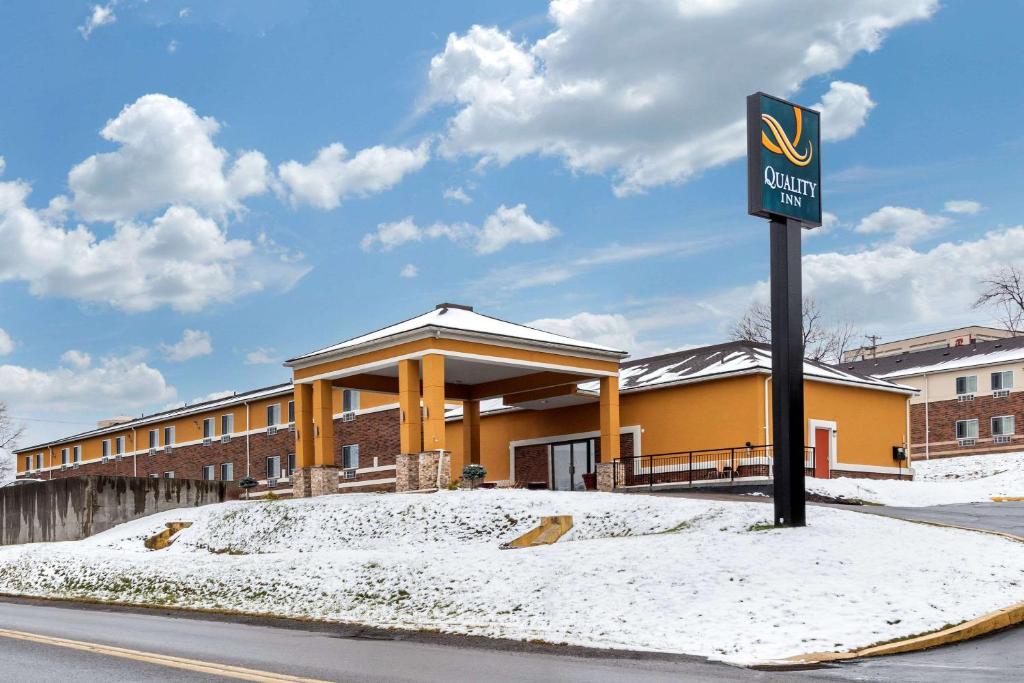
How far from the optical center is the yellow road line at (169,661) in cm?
1062

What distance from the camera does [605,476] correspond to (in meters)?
38.2

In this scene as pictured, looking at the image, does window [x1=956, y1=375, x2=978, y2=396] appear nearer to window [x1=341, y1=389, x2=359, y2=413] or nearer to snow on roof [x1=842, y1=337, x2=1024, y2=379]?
snow on roof [x1=842, y1=337, x2=1024, y2=379]

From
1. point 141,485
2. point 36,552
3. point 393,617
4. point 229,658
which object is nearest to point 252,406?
point 141,485

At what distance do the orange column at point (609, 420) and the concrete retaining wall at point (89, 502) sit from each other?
1385 centimetres

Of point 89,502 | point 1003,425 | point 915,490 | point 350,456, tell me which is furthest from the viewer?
point 1003,425

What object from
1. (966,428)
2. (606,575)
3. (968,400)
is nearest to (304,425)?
(606,575)

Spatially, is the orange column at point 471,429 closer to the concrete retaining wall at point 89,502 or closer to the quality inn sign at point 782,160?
the concrete retaining wall at point 89,502

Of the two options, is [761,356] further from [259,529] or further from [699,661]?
[699,661]

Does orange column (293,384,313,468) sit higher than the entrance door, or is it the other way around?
orange column (293,384,313,468)

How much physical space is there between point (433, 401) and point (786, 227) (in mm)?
16405

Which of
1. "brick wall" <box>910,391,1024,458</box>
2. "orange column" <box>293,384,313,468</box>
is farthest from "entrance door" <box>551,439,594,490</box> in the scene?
"brick wall" <box>910,391,1024,458</box>

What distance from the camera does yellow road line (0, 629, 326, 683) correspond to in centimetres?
1062

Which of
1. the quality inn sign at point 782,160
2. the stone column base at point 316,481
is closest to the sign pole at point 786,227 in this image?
the quality inn sign at point 782,160

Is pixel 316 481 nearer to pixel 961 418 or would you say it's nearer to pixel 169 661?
pixel 169 661
